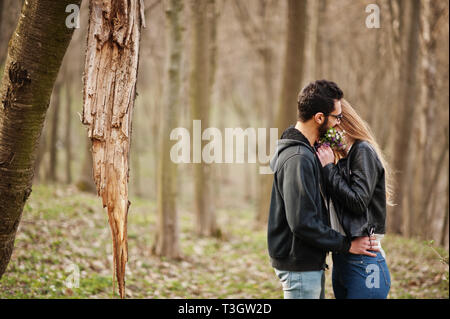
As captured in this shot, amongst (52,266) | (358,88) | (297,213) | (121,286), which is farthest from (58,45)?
(358,88)

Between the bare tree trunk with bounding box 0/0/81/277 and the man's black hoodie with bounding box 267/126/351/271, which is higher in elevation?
the bare tree trunk with bounding box 0/0/81/277

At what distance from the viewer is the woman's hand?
11.0 feet

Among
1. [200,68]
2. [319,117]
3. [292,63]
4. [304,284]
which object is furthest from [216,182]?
[304,284]

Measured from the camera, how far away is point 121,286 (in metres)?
3.76

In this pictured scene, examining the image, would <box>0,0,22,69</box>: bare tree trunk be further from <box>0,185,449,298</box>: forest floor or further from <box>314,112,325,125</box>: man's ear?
<box>314,112,325,125</box>: man's ear

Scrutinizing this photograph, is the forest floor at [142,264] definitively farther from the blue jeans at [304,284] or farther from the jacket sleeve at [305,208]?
the jacket sleeve at [305,208]

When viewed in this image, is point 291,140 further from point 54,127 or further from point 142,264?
point 54,127

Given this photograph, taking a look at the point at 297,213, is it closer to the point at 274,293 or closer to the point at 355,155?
the point at 355,155

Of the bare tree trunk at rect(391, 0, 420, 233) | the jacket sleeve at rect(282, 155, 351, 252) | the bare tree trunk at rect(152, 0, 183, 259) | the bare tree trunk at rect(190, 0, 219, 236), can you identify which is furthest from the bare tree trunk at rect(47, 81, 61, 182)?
the jacket sleeve at rect(282, 155, 351, 252)

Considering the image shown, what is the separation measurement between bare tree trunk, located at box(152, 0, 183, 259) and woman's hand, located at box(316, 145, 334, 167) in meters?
5.19

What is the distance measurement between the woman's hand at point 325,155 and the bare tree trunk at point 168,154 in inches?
204

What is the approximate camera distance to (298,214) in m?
3.07

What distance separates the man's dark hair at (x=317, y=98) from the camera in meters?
3.34

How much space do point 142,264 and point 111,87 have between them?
4.84 m
